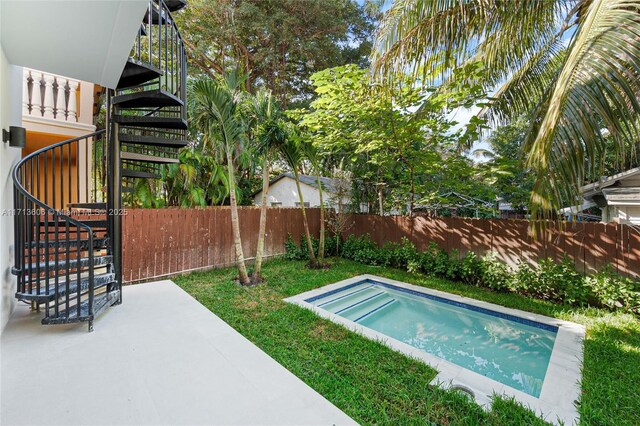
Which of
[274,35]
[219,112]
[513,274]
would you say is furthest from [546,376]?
[274,35]

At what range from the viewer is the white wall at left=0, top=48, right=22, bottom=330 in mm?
2729

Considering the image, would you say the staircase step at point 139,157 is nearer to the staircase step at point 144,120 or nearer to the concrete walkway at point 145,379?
the staircase step at point 144,120

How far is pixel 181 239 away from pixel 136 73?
3.36 metres

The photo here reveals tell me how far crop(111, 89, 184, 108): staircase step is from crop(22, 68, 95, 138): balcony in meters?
2.46

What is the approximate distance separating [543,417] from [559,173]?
A: 199cm

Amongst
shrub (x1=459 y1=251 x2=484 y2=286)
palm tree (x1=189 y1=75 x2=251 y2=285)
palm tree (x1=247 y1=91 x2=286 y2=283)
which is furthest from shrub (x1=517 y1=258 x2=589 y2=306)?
palm tree (x1=189 y1=75 x2=251 y2=285)

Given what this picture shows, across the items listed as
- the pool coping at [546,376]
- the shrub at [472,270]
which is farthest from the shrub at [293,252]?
the shrub at [472,270]

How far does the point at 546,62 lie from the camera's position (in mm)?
4836

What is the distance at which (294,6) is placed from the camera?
9.27 m

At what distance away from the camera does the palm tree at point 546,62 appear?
2275 millimetres

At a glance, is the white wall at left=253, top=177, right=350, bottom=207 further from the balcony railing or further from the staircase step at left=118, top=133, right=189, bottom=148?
the balcony railing

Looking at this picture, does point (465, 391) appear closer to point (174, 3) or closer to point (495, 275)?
point (495, 275)

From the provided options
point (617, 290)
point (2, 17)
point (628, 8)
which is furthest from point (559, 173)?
point (2, 17)

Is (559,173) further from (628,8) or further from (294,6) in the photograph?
(294,6)
